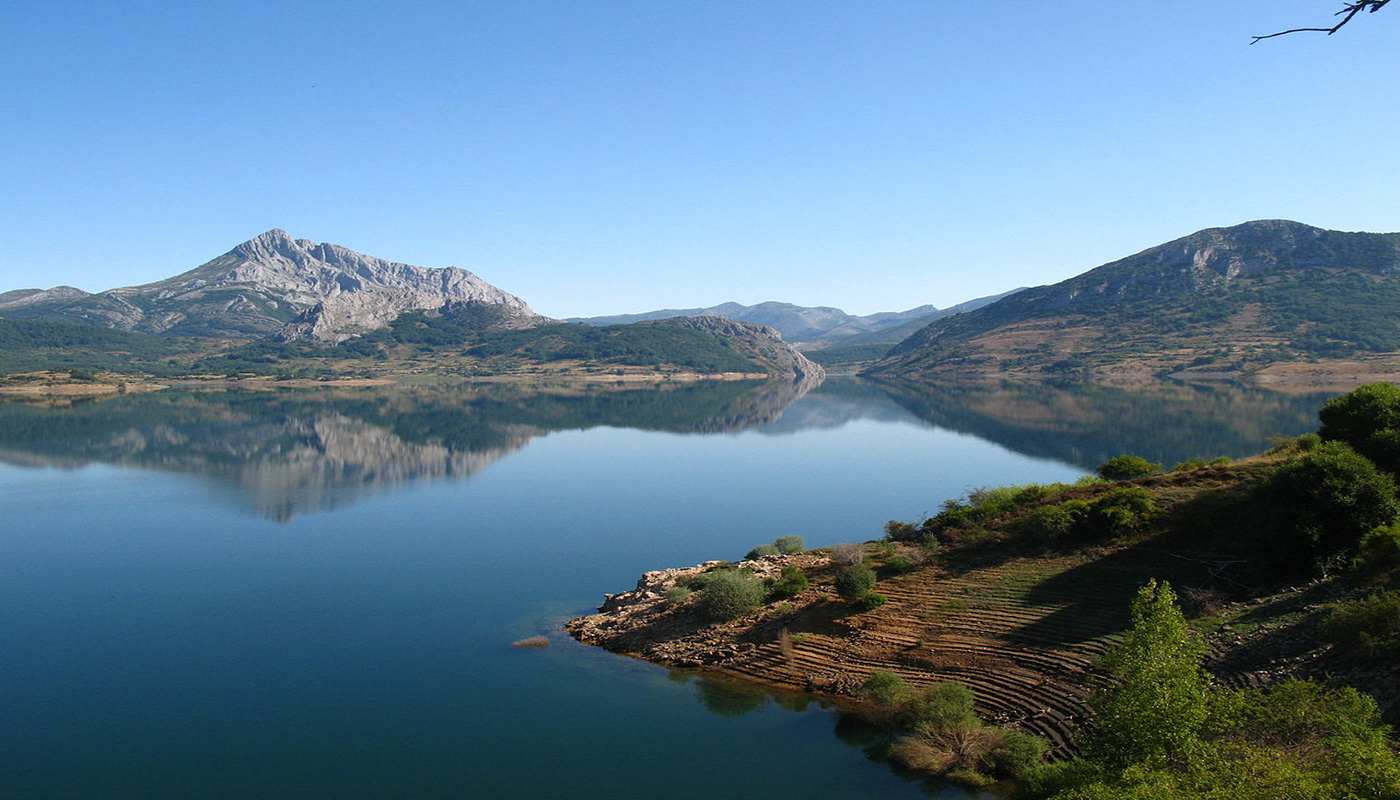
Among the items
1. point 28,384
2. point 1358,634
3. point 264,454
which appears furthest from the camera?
point 28,384

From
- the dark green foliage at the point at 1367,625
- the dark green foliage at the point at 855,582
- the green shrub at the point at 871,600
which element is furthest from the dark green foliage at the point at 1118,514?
the dark green foliage at the point at 1367,625

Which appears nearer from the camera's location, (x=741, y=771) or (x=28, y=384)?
(x=741, y=771)

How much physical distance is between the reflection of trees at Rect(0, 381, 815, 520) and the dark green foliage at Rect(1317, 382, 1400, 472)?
2241 inches

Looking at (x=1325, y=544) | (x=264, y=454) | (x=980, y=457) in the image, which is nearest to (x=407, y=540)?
(x=1325, y=544)

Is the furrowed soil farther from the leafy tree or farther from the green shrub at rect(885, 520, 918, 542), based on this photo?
the green shrub at rect(885, 520, 918, 542)

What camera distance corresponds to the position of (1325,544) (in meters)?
23.0

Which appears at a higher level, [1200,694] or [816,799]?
[1200,694]

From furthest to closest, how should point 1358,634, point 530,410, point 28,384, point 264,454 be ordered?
1. point 28,384
2. point 530,410
3. point 264,454
4. point 1358,634

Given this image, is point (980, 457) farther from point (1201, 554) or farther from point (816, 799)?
point (816, 799)

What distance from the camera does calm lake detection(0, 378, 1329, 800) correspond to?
20859 mm

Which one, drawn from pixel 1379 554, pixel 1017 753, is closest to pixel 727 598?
pixel 1017 753

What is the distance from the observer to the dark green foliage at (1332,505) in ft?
74.4

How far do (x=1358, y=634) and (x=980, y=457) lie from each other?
6156cm

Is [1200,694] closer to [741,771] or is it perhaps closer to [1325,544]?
[741,771]
